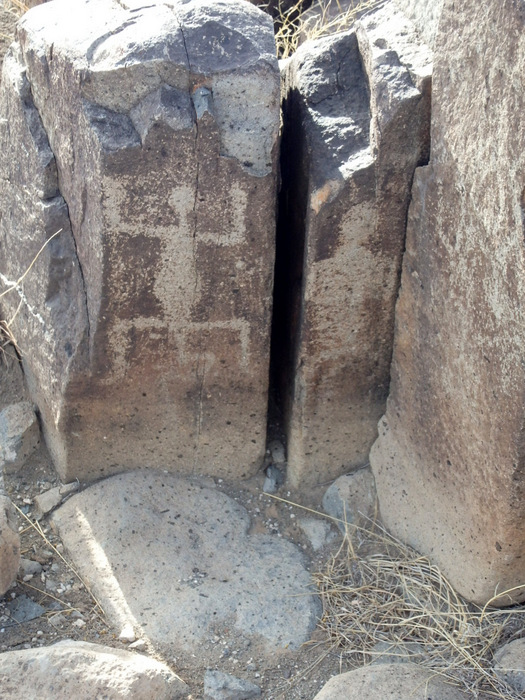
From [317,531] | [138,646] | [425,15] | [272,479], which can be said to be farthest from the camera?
[272,479]

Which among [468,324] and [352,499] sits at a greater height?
[468,324]

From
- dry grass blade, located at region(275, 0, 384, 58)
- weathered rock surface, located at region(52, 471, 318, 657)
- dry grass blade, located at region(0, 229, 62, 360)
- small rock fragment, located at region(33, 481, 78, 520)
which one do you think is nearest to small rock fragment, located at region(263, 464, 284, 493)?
weathered rock surface, located at region(52, 471, 318, 657)

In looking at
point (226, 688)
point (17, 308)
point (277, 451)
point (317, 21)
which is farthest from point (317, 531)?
point (317, 21)

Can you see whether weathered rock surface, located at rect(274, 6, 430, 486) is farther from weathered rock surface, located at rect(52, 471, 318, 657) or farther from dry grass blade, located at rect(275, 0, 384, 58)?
dry grass blade, located at rect(275, 0, 384, 58)

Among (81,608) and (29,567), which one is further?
(29,567)

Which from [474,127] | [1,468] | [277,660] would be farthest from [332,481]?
[474,127]

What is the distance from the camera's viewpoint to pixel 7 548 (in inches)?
101

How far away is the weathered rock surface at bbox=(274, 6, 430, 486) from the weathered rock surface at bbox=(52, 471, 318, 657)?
14.0 inches

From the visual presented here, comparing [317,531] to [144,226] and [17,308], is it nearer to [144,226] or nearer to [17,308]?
[144,226]

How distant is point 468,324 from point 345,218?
500 mm

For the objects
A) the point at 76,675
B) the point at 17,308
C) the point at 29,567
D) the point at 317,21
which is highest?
the point at 317,21

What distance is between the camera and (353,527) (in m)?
2.92

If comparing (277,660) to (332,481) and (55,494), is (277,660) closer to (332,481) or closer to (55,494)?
(332,481)

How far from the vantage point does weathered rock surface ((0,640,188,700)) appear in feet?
6.95
